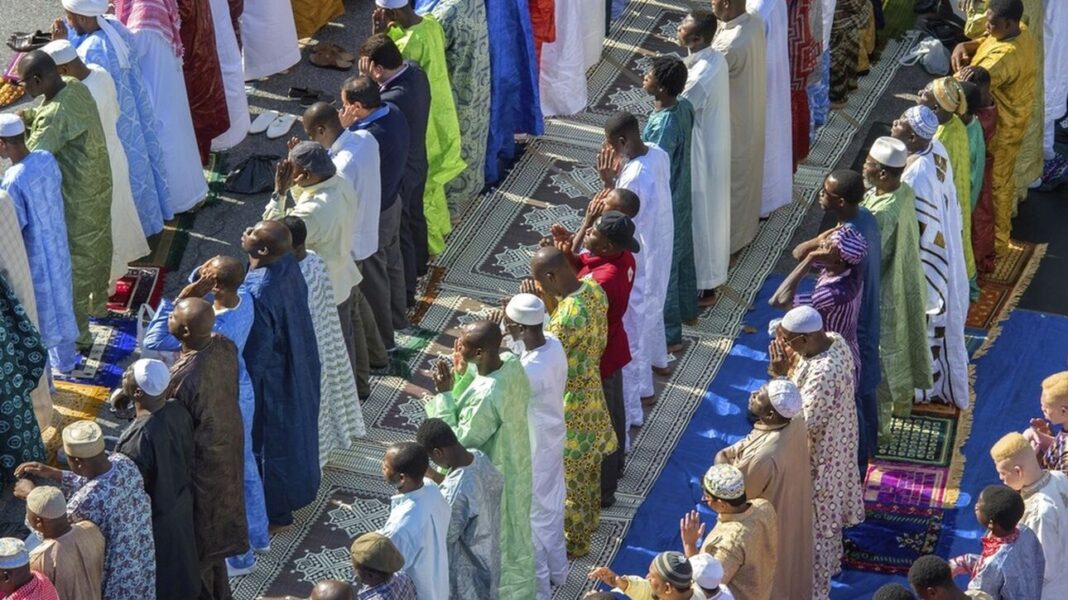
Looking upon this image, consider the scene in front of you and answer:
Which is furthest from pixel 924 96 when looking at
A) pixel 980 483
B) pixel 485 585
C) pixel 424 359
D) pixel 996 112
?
pixel 485 585

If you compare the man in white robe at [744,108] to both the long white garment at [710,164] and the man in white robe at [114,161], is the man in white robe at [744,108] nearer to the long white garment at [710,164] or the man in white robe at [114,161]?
the long white garment at [710,164]

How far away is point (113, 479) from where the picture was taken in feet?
26.3

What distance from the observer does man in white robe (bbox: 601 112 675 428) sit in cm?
1007

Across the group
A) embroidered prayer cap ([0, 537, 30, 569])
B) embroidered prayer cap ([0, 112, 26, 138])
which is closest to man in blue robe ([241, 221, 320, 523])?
embroidered prayer cap ([0, 112, 26, 138])

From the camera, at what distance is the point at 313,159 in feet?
31.1

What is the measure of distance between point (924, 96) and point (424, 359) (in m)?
3.01

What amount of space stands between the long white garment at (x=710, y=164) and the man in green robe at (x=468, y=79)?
1.26m

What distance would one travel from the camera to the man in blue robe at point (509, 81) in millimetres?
11938

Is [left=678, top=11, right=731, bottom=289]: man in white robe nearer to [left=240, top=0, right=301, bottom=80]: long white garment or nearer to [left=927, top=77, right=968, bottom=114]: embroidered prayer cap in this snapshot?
[left=927, top=77, right=968, bottom=114]: embroidered prayer cap

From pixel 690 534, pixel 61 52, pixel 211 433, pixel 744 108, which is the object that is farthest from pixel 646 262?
pixel 61 52

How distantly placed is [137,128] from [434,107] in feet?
5.35

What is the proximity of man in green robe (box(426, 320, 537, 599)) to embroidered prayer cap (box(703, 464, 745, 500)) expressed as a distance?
3.13ft

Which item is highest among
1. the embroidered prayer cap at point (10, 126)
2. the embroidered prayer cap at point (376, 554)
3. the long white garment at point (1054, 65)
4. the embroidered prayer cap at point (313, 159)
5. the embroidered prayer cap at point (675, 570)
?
the embroidered prayer cap at point (10, 126)

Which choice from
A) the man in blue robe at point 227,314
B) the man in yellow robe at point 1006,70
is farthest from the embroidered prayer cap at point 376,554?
the man in yellow robe at point 1006,70
